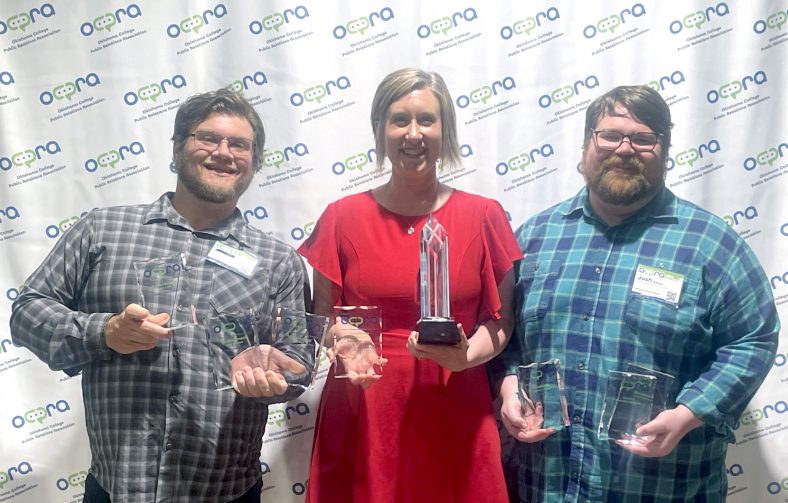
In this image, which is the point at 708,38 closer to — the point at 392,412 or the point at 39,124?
the point at 392,412

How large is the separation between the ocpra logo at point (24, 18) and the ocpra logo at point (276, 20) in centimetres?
80

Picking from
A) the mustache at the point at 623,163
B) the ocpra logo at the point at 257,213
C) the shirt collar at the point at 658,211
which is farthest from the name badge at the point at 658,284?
the ocpra logo at the point at 257,213

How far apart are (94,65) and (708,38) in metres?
2.38

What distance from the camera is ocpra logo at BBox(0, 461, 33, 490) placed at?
2254 millimetres

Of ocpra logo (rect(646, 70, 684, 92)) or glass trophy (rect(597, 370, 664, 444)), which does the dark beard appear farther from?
ocpra logo (rect(646, 70, 684, 92))

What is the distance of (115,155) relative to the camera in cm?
227

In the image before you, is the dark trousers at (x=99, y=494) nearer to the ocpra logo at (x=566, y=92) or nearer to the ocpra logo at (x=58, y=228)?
the ocpra logo at (x=58, y=228)

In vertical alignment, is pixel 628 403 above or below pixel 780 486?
above

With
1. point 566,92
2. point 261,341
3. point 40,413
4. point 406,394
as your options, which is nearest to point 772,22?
point 566,92

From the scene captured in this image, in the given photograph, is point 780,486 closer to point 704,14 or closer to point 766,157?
point 766,157

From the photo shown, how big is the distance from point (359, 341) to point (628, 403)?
2.47ft

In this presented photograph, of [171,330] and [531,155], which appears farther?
[531,155]

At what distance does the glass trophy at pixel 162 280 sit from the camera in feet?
5.15

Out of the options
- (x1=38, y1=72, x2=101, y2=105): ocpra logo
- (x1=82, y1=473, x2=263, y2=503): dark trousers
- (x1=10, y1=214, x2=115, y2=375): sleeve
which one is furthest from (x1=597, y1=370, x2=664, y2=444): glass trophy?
(x1=38, y1=72, x2=101, y2=105): ocpra logo
